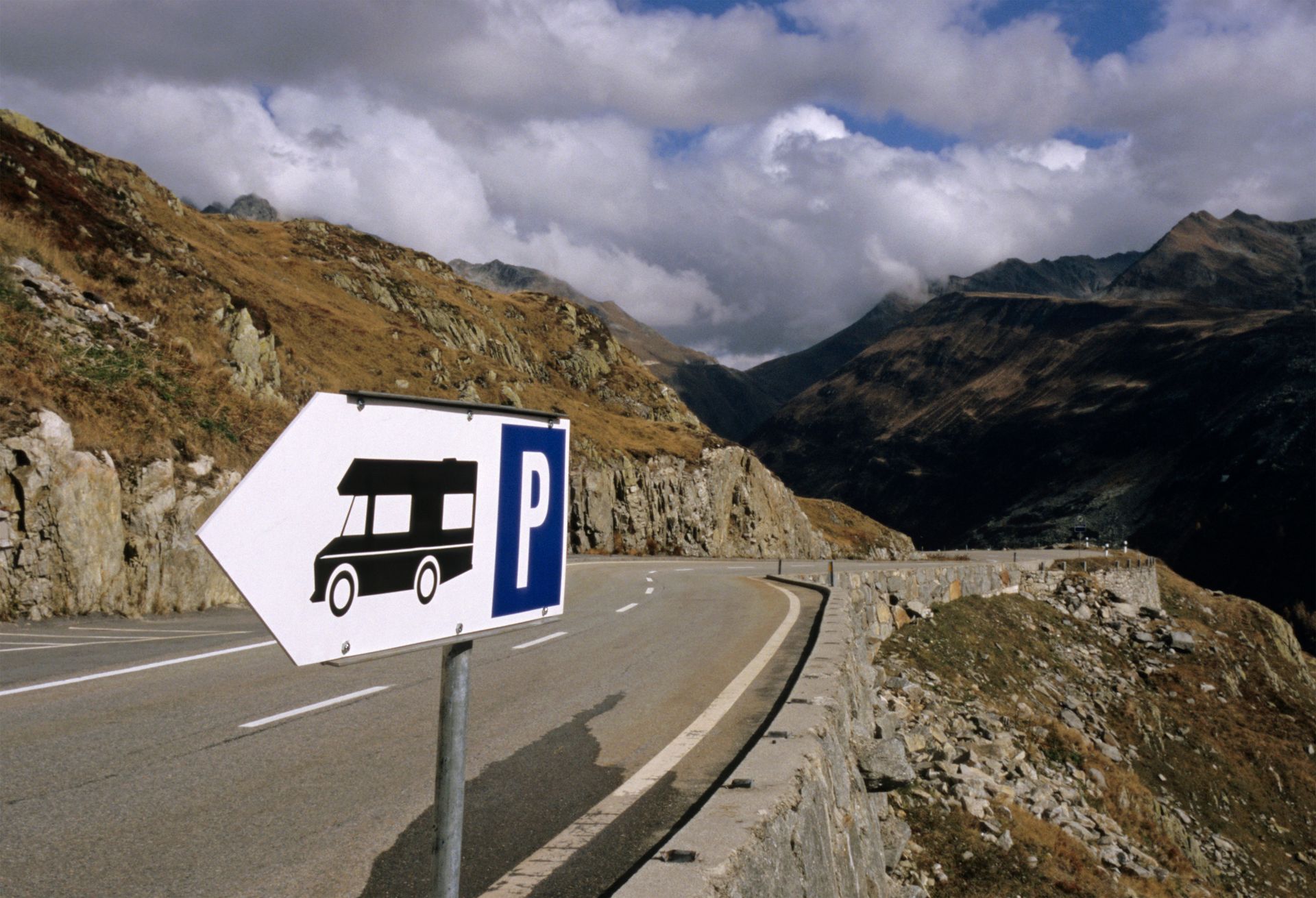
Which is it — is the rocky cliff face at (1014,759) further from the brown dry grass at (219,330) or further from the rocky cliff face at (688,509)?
the rocky cliff face at (688,509)

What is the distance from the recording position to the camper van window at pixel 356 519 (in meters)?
1.91

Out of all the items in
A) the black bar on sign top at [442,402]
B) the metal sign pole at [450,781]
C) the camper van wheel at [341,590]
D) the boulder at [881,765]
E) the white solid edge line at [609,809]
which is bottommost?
the boulder at [881,765]

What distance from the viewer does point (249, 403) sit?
19750mm

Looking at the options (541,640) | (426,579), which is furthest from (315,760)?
(541,640)

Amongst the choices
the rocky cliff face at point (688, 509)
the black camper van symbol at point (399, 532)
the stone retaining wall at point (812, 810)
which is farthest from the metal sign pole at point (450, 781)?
the rocky cliff face at point (688, 509)

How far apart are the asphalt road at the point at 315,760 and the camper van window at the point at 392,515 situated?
2.28 m

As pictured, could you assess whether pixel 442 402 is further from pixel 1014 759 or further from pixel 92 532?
pixel 1014 759

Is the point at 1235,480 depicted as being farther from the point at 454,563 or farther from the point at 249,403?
the point at 454,563

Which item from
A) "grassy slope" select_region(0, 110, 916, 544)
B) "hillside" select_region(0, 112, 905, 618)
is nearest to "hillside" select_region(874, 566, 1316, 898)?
"hillside" select_region(0, 112, 905, 618)

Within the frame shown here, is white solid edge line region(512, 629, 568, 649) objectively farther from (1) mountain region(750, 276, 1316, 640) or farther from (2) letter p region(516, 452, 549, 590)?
(1) mountain region(750, 276, 1316, 640)

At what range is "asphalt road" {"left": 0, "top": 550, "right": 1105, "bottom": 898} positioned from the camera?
3652 millimetres

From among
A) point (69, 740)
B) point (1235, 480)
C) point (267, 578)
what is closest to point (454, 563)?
point (267, 578)

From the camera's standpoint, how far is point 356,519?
194cm

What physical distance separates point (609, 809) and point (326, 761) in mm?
2067
